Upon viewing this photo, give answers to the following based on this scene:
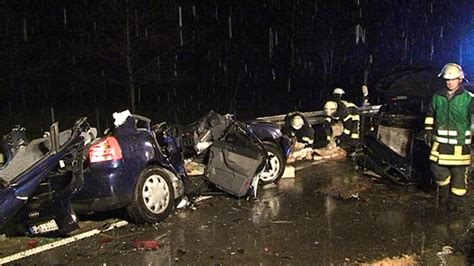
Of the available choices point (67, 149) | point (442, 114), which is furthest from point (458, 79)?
point (67, 149)

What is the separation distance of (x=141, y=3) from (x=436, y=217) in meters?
14.9

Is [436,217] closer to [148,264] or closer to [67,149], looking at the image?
[148,264]

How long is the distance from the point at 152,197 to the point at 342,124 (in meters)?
5.39

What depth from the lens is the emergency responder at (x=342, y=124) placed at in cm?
995

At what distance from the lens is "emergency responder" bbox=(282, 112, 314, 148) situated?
9.91 metres

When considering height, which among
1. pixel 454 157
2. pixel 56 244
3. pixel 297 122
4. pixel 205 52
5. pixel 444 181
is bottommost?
pixel 56 244

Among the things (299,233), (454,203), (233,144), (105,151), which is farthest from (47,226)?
(454,203)

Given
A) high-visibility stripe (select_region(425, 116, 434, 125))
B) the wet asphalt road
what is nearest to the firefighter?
high-visibility stripe (select_region(425, 116, 434, 125))

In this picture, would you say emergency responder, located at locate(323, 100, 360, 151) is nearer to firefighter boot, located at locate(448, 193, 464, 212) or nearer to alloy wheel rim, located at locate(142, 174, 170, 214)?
firefighter boot, located at locate(448, 193, 464, 212)

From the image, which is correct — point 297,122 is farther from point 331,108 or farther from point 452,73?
point 452,73

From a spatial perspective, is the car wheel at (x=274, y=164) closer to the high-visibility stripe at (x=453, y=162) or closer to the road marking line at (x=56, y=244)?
the high-visibility stripe at (x=453, y=162)

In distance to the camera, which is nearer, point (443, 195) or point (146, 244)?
point (146, 244)

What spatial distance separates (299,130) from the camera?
9953 millimetres

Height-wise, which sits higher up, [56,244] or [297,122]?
[297,122]
